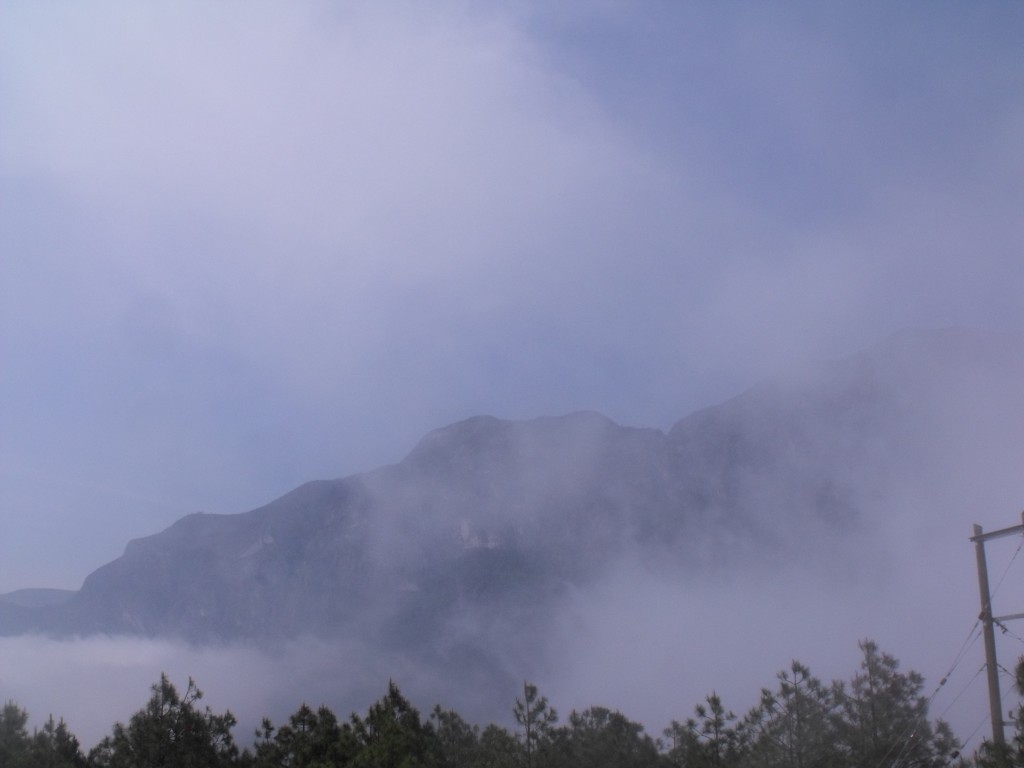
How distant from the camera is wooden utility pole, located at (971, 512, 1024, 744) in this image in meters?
21.0

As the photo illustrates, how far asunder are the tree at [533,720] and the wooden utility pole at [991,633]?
A: 25224mm

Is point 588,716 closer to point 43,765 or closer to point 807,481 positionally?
point 43,765

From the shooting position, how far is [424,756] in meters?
32.3

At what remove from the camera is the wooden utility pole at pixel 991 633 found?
826 inches

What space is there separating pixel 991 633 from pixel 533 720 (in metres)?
26.5

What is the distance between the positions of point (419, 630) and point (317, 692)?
2264cm

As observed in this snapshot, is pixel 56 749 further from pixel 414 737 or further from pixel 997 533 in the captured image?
pixel 997 533

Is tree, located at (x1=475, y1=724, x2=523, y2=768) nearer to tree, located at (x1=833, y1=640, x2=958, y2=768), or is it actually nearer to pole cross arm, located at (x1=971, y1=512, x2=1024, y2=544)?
tree, located at (x1=833, y1=640, x2=958, y2=768)

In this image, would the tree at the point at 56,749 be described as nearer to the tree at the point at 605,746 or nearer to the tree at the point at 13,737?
the tree at the point at 13,737

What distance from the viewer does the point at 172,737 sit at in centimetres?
3488

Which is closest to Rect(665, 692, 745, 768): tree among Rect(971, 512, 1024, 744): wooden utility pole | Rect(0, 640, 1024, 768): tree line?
Rect(0, 640, 1024, 768): tree line

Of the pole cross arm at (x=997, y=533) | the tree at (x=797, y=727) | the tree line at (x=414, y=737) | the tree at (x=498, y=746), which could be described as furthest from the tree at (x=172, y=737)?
the pole cross arm at (x=997, y=533)

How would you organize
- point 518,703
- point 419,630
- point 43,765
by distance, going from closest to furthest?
point 43,765
point 518,703
point 419,630

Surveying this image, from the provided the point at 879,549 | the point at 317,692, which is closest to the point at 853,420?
the point at 879,549
